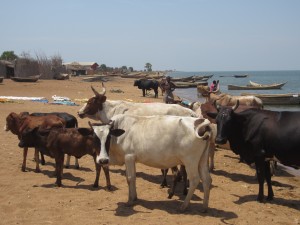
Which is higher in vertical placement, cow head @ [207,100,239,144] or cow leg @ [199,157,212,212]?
cow head @ [207,100,239,144]

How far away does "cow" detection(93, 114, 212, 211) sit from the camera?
6.42 m

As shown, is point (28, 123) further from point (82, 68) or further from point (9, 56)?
point (9, 56)

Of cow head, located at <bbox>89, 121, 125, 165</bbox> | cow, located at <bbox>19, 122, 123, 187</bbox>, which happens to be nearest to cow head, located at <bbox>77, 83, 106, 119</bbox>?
cow, located at <bbox>19, 122, 123, 187</bbox>

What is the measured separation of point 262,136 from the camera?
24.4 feet

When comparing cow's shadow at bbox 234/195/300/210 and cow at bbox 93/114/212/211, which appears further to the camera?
cow's shadow at bbox 234/195/300/210

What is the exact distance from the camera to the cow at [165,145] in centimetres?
642

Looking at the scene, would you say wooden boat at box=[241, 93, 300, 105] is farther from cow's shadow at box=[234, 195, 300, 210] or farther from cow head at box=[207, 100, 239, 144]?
cow head at box=[207, 100, 239, 144]

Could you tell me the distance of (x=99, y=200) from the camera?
7.02 m

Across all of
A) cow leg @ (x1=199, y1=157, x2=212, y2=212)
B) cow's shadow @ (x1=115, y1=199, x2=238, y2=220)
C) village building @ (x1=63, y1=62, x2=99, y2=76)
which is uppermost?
village building @ (x1=63, y1=62, x2=99, y2=76)

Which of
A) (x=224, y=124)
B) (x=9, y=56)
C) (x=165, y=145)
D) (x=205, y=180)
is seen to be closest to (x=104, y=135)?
(x=165, y=145)

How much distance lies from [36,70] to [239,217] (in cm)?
4032

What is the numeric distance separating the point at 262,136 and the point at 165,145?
2.12 m

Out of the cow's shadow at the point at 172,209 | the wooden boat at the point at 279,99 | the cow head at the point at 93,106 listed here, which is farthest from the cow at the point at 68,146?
the wooden boat at the point at 279,99

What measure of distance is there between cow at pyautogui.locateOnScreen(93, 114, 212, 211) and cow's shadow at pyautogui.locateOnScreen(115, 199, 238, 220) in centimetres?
13
